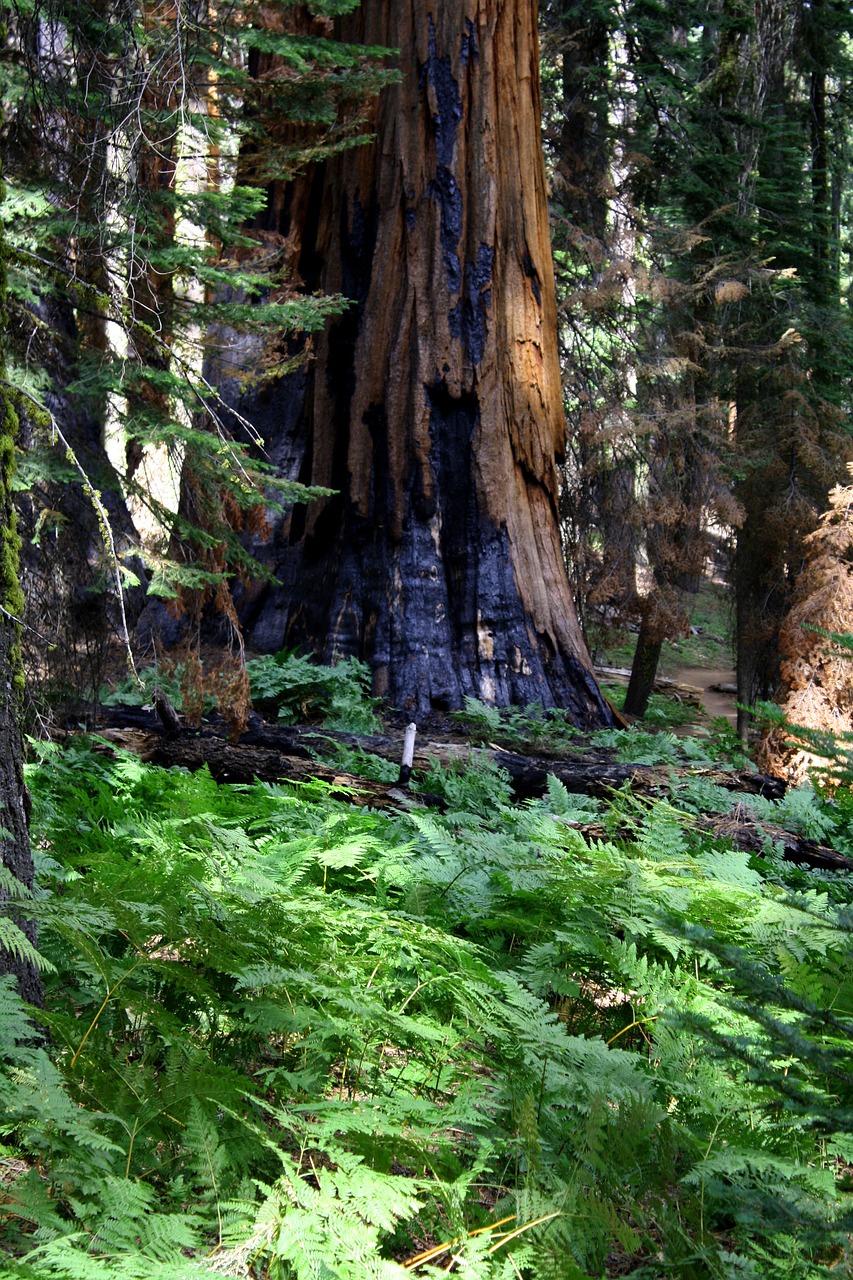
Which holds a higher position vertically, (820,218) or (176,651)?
(820,218)

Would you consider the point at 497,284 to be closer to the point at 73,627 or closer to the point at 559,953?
the point at 73,627

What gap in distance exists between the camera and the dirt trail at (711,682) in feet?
68.4

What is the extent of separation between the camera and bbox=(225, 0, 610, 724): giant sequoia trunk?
834 centimetres

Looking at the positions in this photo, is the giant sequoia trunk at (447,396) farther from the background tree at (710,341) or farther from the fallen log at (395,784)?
the background tree at (710,341)

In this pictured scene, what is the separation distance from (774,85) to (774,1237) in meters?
20.4

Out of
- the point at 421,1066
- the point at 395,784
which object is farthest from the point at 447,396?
the point at 421,1066

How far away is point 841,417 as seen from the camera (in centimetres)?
1384

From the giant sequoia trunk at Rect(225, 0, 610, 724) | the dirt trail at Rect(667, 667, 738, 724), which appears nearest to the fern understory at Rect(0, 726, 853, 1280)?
the giant sequoia trunk at Rect(225, 0, 610, 724)

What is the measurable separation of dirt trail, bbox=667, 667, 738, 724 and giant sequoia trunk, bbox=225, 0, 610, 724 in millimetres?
12061

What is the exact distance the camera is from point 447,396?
865 cm

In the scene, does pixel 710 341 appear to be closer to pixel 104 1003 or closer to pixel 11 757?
pixel 11 757

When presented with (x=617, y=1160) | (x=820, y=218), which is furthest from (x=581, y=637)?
(x=820, y=218)

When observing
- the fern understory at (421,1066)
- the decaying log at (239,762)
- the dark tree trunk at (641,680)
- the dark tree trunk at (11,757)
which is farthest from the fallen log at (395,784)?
the dark tree trunk at (641,680)

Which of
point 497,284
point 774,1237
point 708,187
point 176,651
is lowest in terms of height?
point 774,1237
